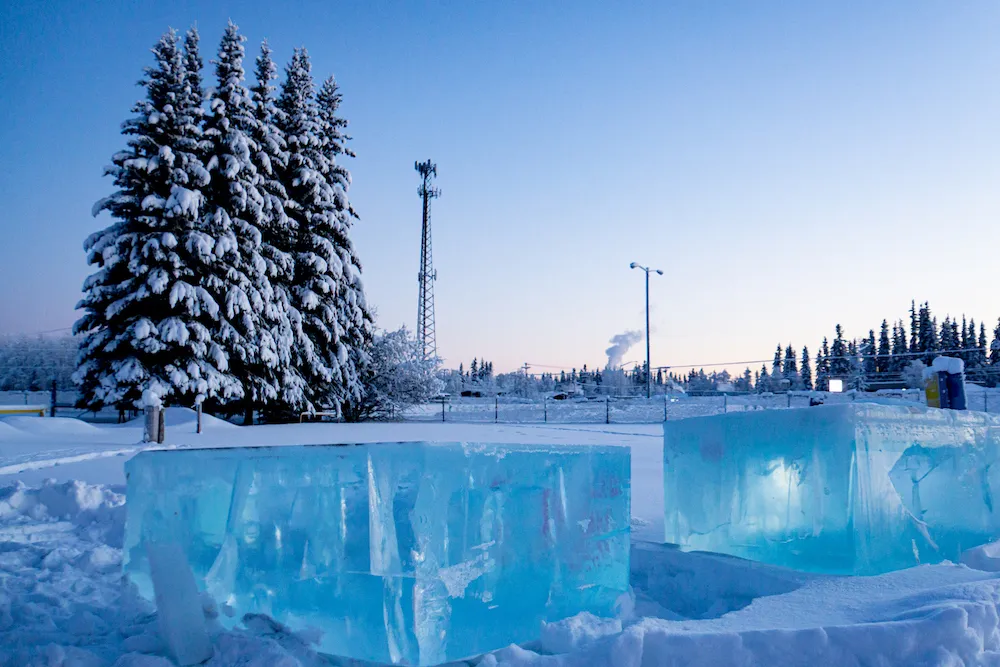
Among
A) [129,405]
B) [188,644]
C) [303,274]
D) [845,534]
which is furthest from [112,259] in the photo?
[845,534]

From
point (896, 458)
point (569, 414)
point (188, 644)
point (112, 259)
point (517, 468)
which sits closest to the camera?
point (188, 644)

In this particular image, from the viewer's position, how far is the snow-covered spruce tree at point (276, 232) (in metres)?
18.1

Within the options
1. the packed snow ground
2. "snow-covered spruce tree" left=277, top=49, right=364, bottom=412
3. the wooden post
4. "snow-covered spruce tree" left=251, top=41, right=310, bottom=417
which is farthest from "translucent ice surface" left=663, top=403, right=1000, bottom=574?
"snow-covered spruce tree" left=277, top=49, right=364, bottom=412

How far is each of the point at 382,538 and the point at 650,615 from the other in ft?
5.72

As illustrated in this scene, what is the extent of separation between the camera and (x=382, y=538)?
280 cm

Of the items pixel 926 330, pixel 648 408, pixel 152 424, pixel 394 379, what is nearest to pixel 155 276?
pixel 152 424

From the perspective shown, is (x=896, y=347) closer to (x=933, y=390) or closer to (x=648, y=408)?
(x=648, y=408)

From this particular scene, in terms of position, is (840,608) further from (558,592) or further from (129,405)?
(129,405)

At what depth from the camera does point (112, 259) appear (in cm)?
1586

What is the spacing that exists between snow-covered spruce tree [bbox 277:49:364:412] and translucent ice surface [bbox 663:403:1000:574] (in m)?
15.6

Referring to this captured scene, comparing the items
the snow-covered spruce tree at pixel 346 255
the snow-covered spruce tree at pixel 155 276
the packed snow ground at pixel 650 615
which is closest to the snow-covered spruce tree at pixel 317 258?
the snow-covered spruce tree at pixel 346 255

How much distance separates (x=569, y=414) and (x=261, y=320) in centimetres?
1336

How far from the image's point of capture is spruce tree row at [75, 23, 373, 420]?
15750 millimetres

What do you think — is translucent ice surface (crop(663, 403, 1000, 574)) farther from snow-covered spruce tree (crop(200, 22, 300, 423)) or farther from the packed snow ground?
snow-covered spruce tree (crop(200, 22, 300, 423))
